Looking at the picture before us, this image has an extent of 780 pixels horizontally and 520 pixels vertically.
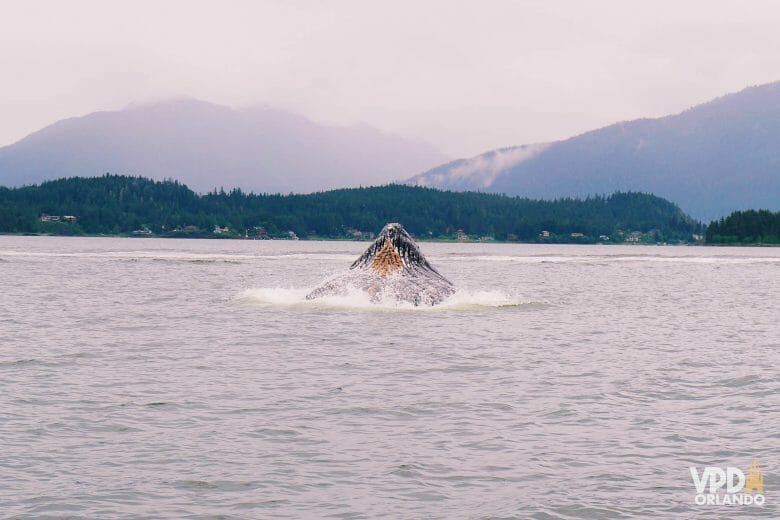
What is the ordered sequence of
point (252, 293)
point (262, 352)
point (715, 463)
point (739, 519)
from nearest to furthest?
1. point (739, 519)
2. point (715, 463)
3. point (262, 352)
4. point (252, 293)

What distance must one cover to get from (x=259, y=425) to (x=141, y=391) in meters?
4.43

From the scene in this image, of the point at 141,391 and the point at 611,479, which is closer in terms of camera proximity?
the point at 611,479

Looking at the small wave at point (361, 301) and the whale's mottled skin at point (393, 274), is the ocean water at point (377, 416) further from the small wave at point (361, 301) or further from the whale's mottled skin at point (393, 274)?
the whale's mottled skin at point (393, 274)

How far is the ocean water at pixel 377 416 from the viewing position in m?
12.6

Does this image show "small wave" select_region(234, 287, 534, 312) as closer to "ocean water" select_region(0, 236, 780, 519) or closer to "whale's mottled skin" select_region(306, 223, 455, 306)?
"whale's mottled skin" select_region(306, 223, 455, 306)

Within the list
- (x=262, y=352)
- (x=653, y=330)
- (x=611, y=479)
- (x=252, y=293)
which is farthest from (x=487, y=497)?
(x=252, y=293)

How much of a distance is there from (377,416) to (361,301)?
20666 mm

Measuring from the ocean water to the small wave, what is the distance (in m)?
0.88

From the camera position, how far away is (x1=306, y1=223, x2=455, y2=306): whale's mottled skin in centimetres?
3719

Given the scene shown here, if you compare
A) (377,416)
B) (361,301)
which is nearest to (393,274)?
(361,301)

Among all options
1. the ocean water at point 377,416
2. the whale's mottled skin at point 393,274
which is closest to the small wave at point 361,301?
the whale's mottled skin at point 393,274

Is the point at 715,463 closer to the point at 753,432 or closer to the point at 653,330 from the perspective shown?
the point at 753,432

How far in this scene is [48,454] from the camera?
47.1 feet

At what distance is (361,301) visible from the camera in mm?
38281
